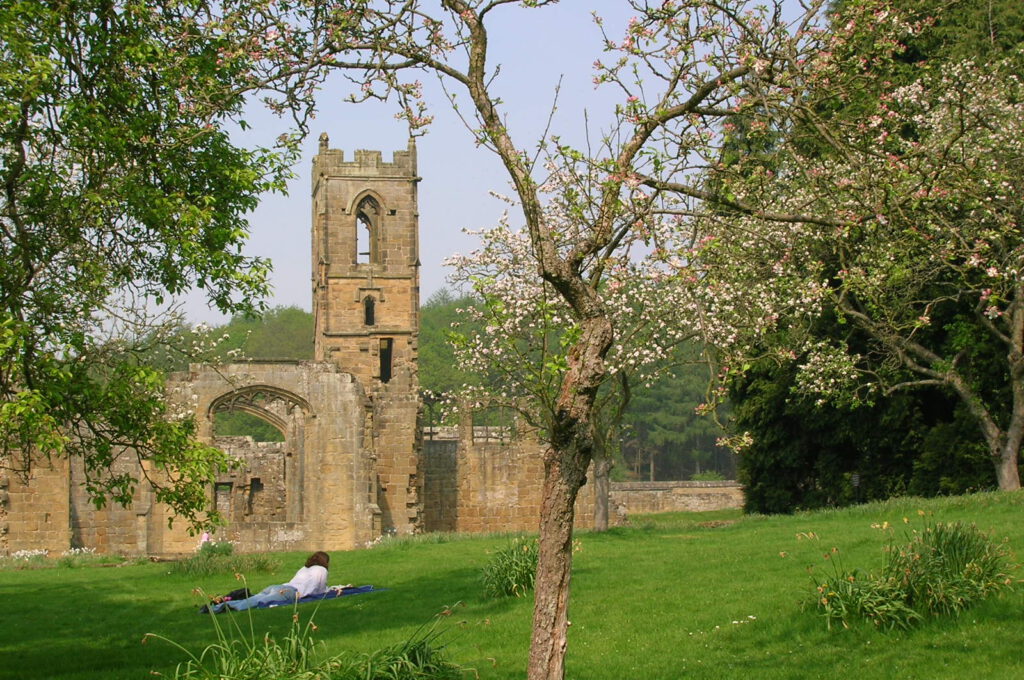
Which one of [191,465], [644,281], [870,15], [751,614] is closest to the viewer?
[870,15]

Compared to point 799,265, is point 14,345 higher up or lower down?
lower down

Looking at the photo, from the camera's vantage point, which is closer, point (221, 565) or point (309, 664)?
Result: point (309, 664)

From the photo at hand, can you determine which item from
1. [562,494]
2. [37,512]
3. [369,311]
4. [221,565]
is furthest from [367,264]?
[562,494]

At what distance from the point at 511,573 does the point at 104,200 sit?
6564 millimetres

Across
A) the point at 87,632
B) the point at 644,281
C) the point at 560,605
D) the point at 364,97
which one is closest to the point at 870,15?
the point at 364,97

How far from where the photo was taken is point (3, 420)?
936 centimetres

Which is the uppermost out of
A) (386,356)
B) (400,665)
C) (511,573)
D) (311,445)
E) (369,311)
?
(369,311)

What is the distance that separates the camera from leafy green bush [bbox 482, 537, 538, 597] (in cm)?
1408

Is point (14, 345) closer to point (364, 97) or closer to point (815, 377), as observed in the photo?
point (364, 97)

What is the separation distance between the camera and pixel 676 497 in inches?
2096

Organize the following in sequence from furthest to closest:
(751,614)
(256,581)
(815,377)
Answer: (815,377), (256,581), (751,614)

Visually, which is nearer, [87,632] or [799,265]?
[87,632]

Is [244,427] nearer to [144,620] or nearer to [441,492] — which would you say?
[441,492]

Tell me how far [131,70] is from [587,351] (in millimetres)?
5604
